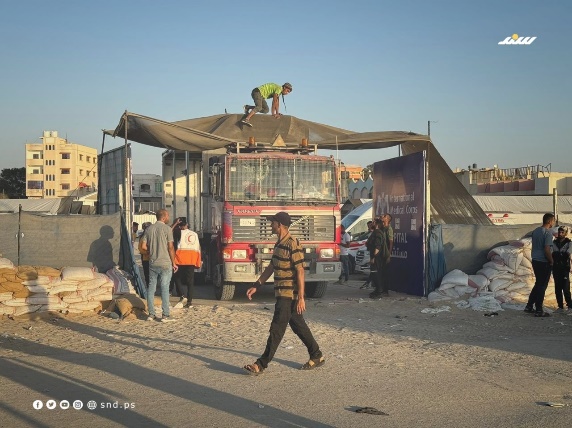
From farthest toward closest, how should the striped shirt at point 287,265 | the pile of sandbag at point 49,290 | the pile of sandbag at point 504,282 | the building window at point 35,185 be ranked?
the building window at point 35,185 < the pile of sandbag at point 504,282 < the pile of sandbag at point 49,290 < the striped shirt at point 287,265

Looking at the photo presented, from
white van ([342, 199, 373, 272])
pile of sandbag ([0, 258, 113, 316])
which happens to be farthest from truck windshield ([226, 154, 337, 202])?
white van ([342, 199, 373, 272])

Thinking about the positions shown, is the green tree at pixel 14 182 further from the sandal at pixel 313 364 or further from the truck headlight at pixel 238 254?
the sandal at pixel 313 364

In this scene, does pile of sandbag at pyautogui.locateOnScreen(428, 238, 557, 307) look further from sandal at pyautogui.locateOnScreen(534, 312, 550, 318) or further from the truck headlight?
the truck headlight

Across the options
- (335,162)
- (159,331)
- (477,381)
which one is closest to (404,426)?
(477,381)

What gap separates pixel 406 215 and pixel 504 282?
9.59 ft

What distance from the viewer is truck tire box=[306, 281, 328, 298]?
626 inches

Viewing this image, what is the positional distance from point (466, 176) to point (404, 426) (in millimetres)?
52309

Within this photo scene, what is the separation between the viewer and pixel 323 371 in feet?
26.7

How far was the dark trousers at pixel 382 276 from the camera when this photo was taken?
1598 cm

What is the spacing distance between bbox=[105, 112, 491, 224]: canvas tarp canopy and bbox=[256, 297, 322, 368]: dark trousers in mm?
7858

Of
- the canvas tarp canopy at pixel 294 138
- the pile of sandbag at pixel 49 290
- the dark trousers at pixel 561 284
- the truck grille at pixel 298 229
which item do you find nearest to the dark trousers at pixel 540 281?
the dark trousers at pixel 561 284

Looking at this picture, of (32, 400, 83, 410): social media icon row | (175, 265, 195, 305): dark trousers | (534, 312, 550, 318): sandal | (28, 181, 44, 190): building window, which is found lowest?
(534, 312, 550, 318): sandal

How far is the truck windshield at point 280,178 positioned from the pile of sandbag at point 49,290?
11.2ft

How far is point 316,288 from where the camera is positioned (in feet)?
52.3
